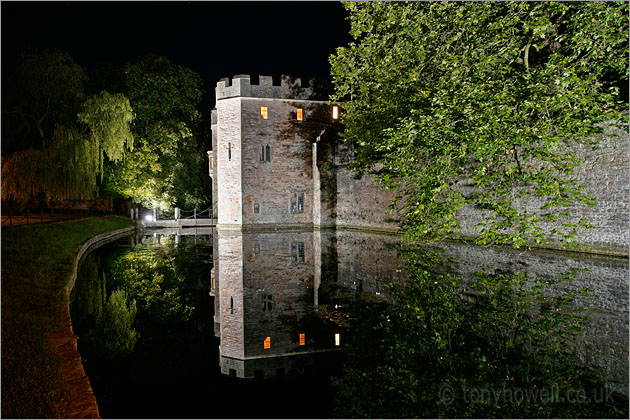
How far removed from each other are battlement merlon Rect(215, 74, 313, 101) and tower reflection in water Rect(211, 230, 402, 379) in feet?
45.7

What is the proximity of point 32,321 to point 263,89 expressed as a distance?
2312 centimetres

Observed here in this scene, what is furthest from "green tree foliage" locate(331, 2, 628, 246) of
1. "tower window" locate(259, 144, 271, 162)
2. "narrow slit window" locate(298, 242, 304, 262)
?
"tower window" locate(259, 144, 271, 162)

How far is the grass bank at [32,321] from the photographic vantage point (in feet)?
11.2

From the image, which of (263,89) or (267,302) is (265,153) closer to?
(263,89)

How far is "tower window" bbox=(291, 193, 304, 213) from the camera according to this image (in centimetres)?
2755

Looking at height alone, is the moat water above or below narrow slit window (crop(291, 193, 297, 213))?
below

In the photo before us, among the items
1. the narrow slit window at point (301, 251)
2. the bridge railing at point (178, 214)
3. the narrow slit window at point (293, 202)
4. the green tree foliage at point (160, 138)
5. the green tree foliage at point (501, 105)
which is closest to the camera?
the green tree foliage at point (501, 105)

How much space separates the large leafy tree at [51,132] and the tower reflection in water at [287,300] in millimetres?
9495

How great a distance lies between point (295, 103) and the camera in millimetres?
27484

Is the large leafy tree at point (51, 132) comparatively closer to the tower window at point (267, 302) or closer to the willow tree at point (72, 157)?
the willow tree at point (72, 157)

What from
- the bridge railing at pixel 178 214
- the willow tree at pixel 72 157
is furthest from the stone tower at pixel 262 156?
the willow tree at pixel 72 157

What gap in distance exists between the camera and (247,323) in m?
6.98

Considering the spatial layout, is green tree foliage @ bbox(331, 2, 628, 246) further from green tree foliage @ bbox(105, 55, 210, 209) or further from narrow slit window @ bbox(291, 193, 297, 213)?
green tree foliage @ bbox(105, 55, 210, 209)

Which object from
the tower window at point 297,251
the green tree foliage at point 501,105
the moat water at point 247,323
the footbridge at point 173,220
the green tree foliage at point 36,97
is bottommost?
the moat water at point 247,323
